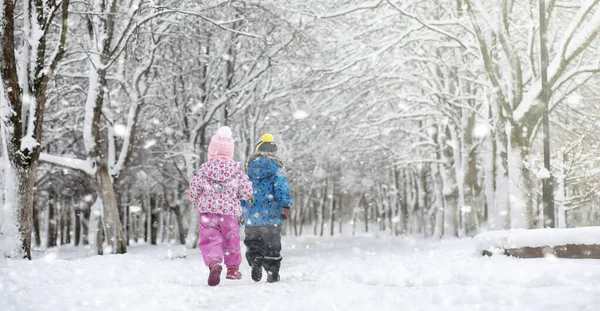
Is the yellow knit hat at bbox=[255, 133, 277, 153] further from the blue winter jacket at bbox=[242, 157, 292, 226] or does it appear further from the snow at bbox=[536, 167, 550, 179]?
the snow at bbox=[536, 167, 550, 179]

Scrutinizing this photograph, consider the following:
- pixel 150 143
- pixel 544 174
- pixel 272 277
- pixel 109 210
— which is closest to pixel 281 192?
pixel 272 277

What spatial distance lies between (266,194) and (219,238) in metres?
0.86

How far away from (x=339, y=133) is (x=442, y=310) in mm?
18573

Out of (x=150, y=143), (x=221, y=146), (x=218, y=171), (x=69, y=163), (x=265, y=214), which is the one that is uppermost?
(x=150, y=143)

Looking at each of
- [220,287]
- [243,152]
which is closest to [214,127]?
[243,152]

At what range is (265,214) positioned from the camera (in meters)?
7.90

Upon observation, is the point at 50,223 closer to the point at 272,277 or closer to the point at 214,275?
the point at 272,277

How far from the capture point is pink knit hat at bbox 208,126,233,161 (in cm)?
773

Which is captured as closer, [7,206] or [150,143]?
[7,206]

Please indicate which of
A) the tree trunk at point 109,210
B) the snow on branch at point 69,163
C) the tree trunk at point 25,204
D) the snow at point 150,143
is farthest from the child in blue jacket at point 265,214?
the snow at point 150,143

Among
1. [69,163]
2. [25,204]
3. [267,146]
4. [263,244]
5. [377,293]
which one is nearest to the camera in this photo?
[377,293]

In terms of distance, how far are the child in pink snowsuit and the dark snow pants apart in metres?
0.25

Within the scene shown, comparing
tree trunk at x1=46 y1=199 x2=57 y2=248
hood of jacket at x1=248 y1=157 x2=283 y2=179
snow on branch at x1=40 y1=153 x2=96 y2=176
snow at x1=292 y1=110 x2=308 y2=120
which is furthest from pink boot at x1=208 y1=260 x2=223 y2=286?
tree trunk at x1=46 y1=199 x2=57 y2=248

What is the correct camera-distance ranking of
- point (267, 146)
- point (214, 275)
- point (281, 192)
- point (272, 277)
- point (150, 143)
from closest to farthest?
point (214, 275)
point (272, 277)
point (281, 192)
point (267, 146)
point (150, 143)
